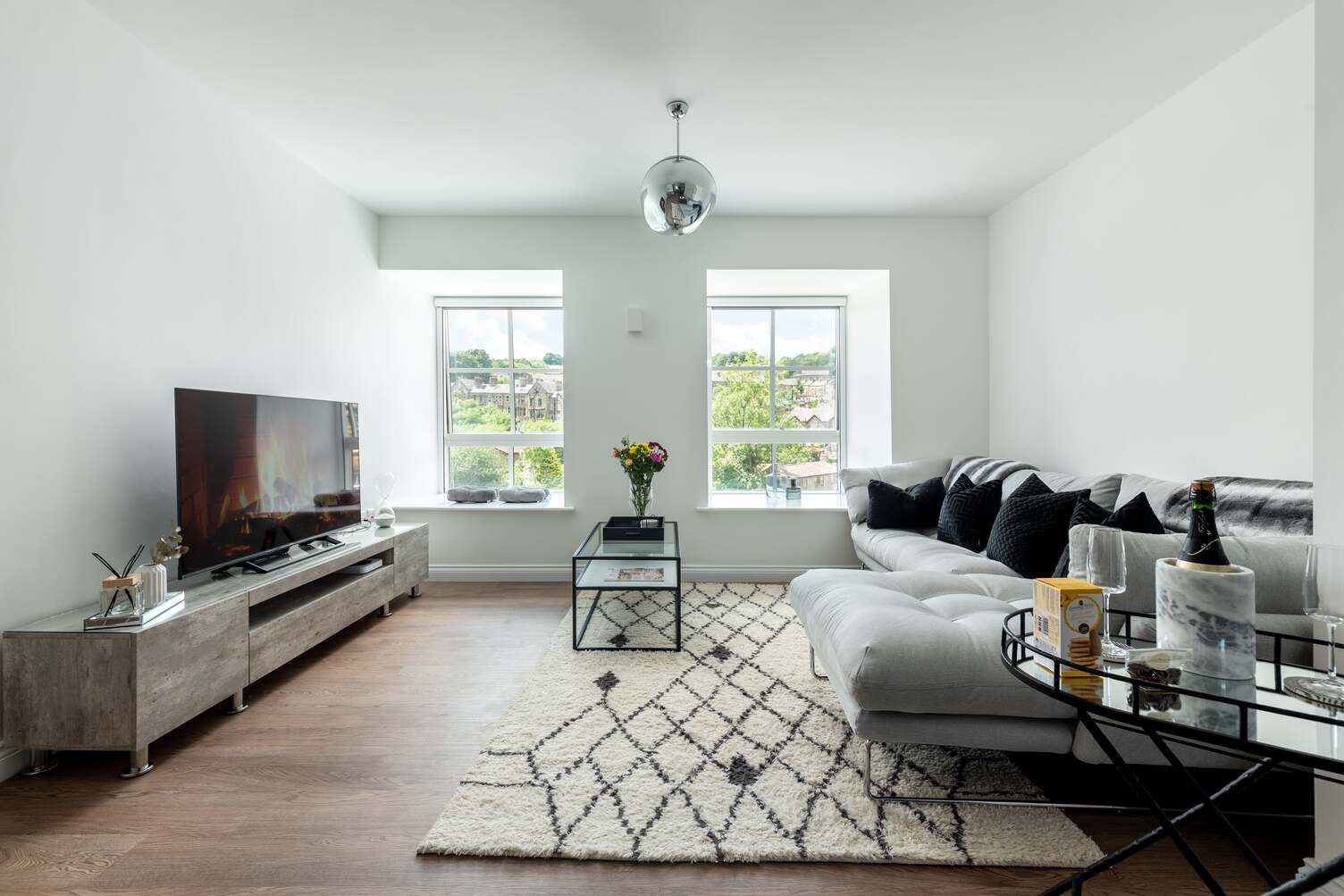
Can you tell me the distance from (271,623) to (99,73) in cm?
209

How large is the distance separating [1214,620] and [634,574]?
2257 mm

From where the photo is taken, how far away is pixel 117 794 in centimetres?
170

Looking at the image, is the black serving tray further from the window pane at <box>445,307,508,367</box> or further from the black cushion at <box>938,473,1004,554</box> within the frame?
the window pane at <box>445,307,508,367</box>

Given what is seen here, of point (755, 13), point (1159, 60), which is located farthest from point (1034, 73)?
point (755, 13)

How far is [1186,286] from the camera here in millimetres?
2484

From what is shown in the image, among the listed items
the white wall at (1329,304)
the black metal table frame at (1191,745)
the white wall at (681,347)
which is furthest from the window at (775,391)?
the black metal table frame at (1191,745)

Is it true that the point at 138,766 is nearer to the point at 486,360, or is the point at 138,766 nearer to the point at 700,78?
the point at 700,78

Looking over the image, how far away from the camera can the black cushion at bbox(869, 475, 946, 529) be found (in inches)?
138

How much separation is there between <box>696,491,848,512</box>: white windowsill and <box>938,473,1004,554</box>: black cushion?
84 cm

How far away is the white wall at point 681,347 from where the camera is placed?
3984 mm

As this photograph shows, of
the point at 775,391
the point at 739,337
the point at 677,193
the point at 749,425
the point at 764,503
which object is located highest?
the point at 677,193

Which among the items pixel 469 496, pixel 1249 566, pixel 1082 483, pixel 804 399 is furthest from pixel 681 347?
pixel 1249 566

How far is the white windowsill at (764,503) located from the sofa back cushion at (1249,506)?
1.90 m

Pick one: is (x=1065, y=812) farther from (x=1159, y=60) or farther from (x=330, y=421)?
(x=330, y=421)
